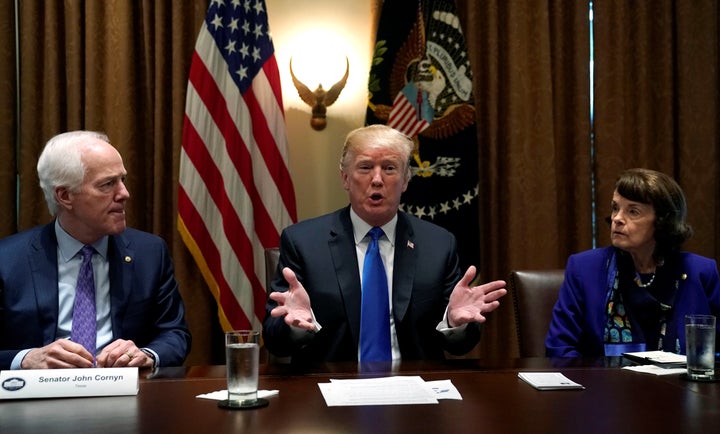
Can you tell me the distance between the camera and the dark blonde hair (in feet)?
8.96

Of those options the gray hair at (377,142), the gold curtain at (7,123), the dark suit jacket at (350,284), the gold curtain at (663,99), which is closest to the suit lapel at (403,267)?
the dark suit jacket at (350,284)

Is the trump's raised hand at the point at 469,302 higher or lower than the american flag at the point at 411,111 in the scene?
lower

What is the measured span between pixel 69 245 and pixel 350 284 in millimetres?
967

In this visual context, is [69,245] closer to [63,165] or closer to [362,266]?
[63,165]

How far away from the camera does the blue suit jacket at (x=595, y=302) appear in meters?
2.63

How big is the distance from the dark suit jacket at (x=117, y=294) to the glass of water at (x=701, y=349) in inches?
60.0

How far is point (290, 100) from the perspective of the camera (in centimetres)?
421

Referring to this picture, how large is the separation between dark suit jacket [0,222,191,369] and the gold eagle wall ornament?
1.67m

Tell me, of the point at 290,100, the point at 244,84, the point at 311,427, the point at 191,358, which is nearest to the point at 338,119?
the point at 290,100

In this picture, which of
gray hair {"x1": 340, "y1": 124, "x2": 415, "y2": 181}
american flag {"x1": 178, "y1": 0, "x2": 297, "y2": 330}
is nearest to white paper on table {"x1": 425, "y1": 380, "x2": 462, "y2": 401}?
gray hair {"x1": 340, "y1": 124, "x2": 415, "y2": 181}

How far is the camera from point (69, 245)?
248 cm

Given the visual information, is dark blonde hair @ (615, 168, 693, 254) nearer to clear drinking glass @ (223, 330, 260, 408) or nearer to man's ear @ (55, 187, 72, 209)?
clear drinking glass @ (223, 330, 260, 408)

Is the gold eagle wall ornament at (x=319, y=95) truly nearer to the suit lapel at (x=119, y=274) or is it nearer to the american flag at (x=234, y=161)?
the american flag at (x=234, y=161)

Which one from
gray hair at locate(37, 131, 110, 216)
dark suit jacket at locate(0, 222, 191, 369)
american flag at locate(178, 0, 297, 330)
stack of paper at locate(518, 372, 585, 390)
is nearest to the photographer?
stack of paper at locate(518, 372, 585, 390)
